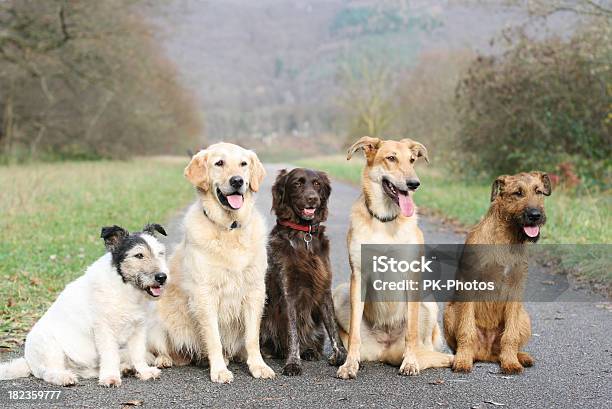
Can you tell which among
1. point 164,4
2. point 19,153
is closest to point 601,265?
point 164,4

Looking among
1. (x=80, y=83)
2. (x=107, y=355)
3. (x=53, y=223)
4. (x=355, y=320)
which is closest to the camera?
(x=107, y=355)

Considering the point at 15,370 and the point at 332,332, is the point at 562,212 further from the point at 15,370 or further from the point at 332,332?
the point at 15,370

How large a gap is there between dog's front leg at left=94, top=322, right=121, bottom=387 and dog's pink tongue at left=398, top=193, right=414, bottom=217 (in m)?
2.60

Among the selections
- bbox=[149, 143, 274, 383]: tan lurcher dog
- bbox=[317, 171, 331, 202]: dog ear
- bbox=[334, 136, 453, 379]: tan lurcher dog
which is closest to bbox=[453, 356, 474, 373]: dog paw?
bbox=[334, 136, 453, 379]: tan lurcher dog

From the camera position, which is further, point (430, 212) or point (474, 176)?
point (474, 176)

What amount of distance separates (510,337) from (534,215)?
104cm

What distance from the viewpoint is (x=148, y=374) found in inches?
214

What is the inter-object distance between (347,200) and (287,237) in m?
14.9

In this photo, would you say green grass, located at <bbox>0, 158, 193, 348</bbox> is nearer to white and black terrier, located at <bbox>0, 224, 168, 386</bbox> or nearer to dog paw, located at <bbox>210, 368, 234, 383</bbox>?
white and black terrier, located at <bbox>0, 224, 168, 386</bbox>

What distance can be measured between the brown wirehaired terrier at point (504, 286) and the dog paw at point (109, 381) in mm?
2756

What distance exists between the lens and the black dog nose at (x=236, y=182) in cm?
571

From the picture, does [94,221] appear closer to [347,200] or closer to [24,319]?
[24,319]

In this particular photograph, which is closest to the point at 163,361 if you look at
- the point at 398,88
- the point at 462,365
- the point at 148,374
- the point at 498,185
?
the point at 148,374

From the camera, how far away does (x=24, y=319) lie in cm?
704
